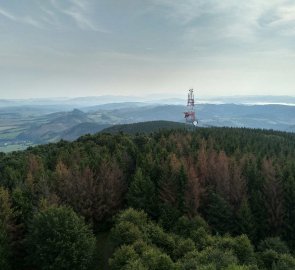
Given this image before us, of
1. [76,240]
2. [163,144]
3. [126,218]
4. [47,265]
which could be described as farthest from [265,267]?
[163,144]

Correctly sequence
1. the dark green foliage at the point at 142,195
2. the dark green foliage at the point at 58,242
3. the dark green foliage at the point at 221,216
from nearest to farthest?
1. the dark green foliage at the point at 58,242
2. the dark green foliage at the point at 221,216
3. the dark green foliage at the point at 142,195

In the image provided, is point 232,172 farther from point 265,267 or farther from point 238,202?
point 265,267

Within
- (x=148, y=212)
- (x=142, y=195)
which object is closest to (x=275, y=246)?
(x=148, y=212)

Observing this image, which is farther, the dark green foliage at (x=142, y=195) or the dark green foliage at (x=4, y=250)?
the dark green foliage at (x=142, y=195)

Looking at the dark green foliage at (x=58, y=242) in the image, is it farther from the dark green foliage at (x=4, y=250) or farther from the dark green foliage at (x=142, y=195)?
the dark green foliage at (x=142, y=195)

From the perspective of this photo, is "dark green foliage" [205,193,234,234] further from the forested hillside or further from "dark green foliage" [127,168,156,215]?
"dark green foliage" [127,168,156,215]

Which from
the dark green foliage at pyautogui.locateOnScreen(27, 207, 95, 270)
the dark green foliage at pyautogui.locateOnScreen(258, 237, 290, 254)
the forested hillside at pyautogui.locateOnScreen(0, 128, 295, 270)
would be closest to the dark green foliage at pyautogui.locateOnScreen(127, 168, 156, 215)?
the forested hillside at pyautogui.locateOnScreen(0, 128, 295, 270)

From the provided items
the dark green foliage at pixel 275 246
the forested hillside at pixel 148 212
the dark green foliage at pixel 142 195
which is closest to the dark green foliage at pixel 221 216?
the forested hillside at pixel 148 212
